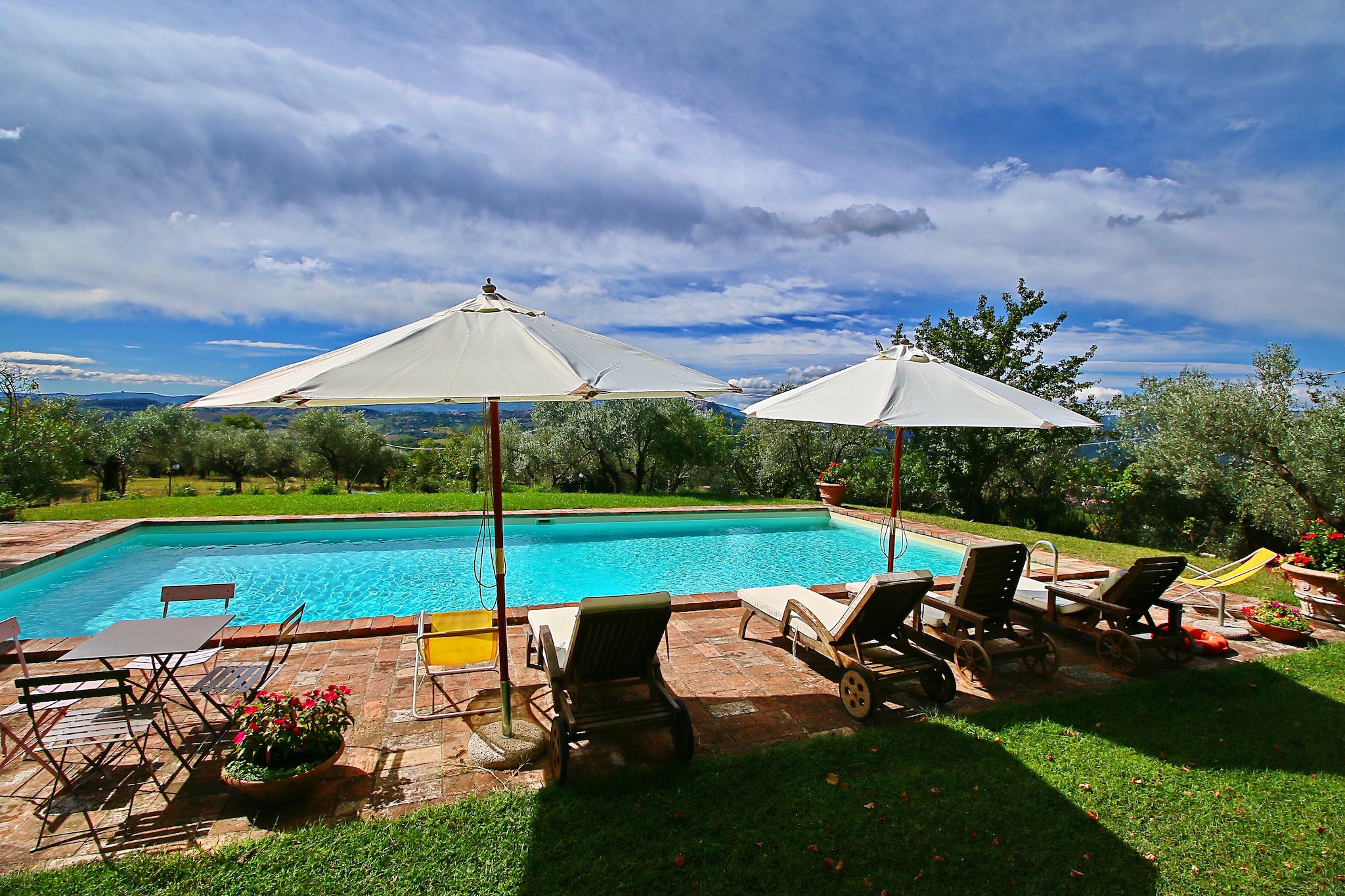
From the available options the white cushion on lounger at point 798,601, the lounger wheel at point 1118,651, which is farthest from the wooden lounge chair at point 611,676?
the lounger wheel at point 1118,651

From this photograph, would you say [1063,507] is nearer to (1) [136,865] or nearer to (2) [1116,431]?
(2) [1116,431]

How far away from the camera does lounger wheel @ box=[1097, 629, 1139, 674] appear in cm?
497

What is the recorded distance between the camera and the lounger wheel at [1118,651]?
4.97 metres

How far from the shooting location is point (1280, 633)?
19.0 ft

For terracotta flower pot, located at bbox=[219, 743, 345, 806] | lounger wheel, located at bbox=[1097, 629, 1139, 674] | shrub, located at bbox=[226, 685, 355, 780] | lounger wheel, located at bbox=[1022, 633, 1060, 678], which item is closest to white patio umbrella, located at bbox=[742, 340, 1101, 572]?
lounger wheel, located at bbox=[1022, 633, 1060, 678]

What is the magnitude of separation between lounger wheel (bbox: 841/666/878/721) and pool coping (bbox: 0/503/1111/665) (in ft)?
8.25

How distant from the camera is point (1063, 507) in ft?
52.4

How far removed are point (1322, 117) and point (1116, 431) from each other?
292 inches

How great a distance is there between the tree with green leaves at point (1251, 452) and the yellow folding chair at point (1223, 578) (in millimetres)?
5217

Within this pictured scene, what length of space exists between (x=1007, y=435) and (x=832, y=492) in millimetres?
4662

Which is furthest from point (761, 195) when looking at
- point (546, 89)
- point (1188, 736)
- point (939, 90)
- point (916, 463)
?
point (1188, 736)

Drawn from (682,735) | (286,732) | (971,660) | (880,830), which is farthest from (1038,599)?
(286,732)

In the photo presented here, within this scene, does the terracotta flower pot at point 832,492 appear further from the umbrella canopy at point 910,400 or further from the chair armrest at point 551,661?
the chair armrest at point 551,661

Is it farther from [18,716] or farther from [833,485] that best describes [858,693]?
[833,485]
